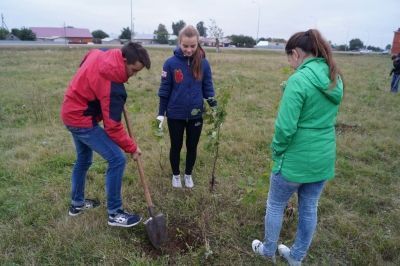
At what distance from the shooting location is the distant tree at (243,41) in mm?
57894

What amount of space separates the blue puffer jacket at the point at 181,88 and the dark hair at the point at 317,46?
1456 millimetres

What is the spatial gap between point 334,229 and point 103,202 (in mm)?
2343

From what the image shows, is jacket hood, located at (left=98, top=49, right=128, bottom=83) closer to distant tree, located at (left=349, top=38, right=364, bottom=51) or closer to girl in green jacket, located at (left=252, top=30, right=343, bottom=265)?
girl in green jacket, located at (left=252, top=30, right=343, bottom=265)

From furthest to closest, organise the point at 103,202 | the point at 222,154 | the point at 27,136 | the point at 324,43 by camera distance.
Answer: the point at 27,136, the point at 222,154, the point at 103,202, the point at 324,43

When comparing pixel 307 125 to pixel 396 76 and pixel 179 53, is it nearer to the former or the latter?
pixel 179 53

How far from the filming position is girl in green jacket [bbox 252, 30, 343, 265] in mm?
2068

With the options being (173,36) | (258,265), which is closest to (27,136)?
(258,265)

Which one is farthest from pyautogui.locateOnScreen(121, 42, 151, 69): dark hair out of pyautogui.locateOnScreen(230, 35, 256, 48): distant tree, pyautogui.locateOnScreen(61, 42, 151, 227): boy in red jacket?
pyautogui.locateOnScreen(230, 35, 256, 48): distant tree

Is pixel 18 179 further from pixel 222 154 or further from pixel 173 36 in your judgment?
pixel 173 36

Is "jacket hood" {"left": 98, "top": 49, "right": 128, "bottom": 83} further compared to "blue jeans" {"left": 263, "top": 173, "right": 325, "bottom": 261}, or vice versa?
"jacket hood" {"left": 98, "top": 49, "right": 128, "bottom": 83}

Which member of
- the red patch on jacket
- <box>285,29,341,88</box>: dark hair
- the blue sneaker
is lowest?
the blue sneaker

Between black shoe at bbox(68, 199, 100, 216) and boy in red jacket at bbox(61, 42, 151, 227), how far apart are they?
1.57 feet

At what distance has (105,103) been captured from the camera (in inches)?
102

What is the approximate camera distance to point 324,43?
2111mm
